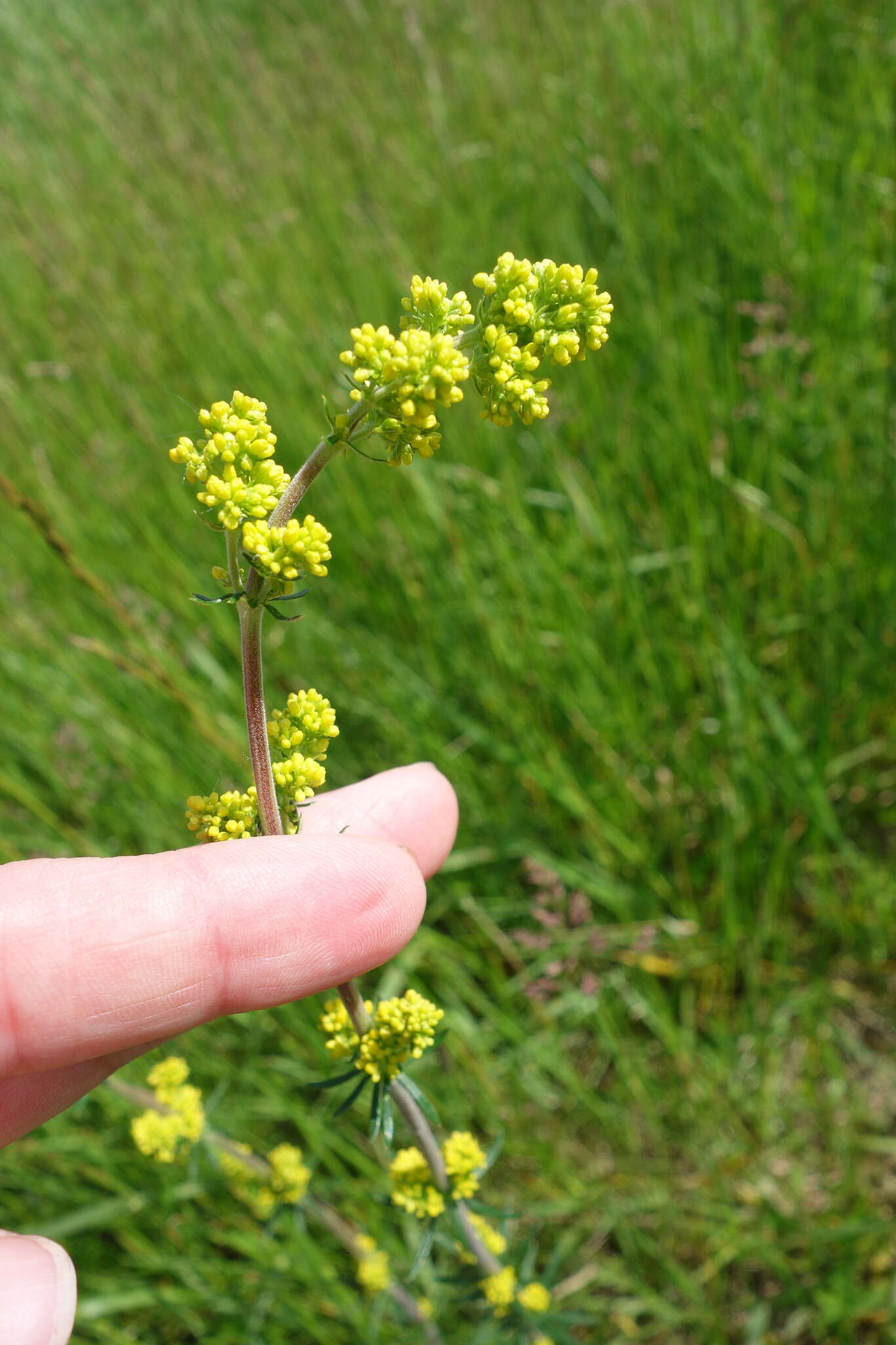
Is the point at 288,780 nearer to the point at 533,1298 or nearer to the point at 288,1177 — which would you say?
the point at 288,1177

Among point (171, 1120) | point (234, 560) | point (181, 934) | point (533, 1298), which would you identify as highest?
point (234, 560)

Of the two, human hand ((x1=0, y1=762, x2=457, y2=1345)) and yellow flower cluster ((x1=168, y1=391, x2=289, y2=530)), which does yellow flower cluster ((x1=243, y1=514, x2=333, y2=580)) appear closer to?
yellow flower cluster ((x1=168, y1=391, x2=289, y2=530))

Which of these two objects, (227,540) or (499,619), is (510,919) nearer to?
(499,619)

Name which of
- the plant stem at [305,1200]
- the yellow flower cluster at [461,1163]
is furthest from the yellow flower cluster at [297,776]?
the plant stem at [305,1200]

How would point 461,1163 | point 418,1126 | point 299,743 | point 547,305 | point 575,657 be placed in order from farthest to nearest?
point 575,657, point 461,1163, point 418,1126, point 299,743, point 547,305

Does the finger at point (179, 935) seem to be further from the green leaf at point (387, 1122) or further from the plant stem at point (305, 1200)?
the plant stem at point (305, 1200)

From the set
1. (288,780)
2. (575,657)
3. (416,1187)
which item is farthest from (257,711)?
(575,657)

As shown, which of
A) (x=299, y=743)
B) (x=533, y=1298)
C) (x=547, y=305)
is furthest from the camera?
(x=533, y=1298)
